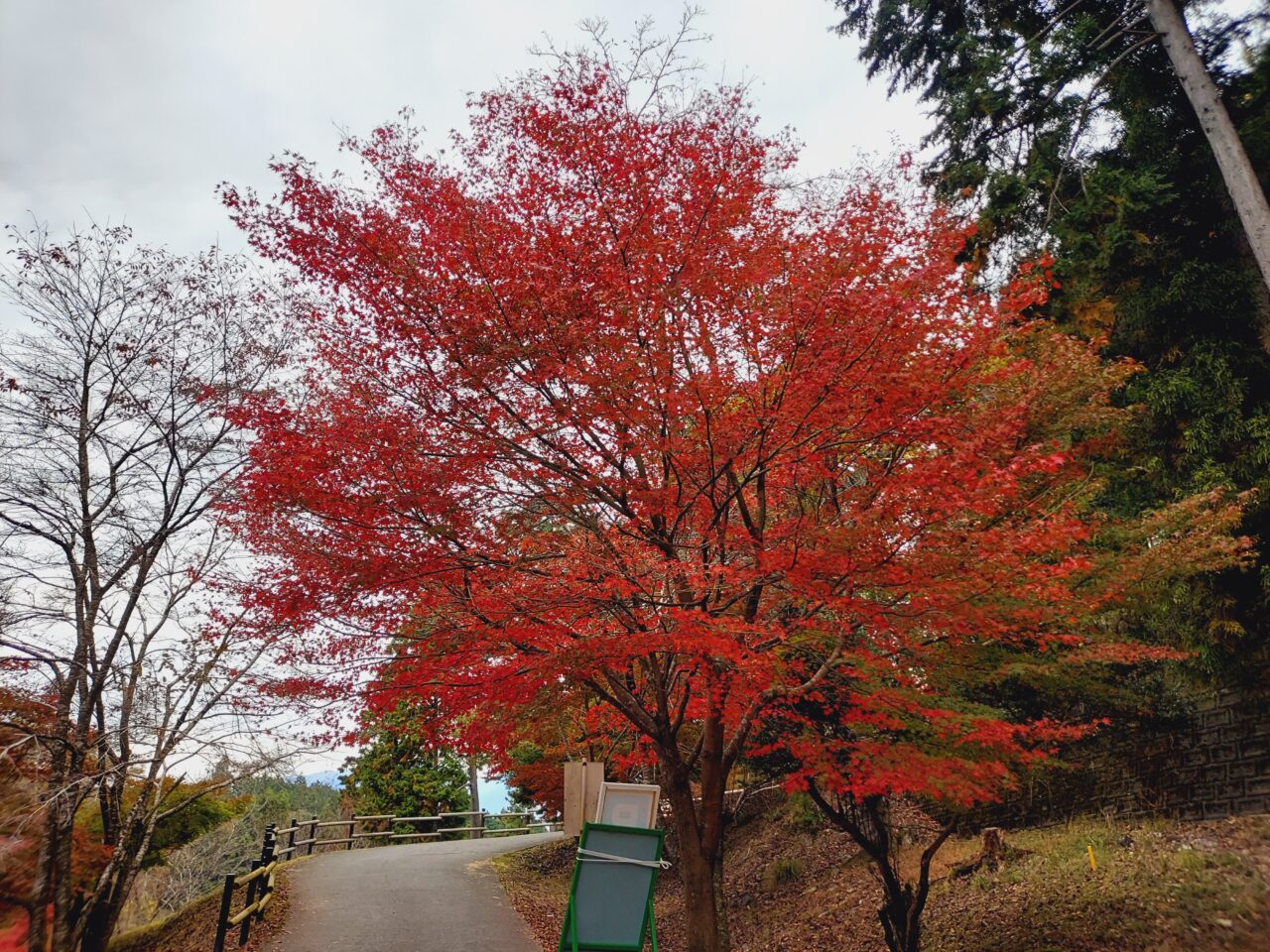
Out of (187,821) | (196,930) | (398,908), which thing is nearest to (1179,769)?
(398,908)

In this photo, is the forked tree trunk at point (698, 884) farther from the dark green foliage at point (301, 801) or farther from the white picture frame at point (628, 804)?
the dark green foliage at point (301, 801)

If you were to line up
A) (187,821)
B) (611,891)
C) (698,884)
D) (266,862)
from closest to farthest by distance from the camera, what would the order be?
(611,891)
(698,884)
(266,862)
(187,821)

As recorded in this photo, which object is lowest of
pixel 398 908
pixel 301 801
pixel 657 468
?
pixel 398 908

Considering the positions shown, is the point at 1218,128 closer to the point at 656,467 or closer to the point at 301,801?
the point at 656,467

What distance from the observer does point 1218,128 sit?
965 centimetres

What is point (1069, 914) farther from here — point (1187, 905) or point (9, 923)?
point (9, 923)

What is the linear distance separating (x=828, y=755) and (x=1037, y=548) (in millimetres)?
2944

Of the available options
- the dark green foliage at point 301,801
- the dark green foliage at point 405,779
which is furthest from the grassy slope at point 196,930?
the dark green foliage at point 301,801

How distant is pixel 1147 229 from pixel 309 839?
894 inches

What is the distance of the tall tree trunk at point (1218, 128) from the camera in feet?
30.0

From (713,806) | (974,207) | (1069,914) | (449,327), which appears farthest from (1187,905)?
(974,207)

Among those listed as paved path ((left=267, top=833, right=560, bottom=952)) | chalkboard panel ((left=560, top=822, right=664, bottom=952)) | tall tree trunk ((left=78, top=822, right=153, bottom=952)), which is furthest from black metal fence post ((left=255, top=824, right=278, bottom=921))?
chalkboard panel ((left=560, top=822, right=664, bottom=952))

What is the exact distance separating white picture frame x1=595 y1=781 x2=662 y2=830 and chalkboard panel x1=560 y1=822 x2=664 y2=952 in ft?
→ 0.89

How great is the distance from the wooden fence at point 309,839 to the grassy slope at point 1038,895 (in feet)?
13.2
